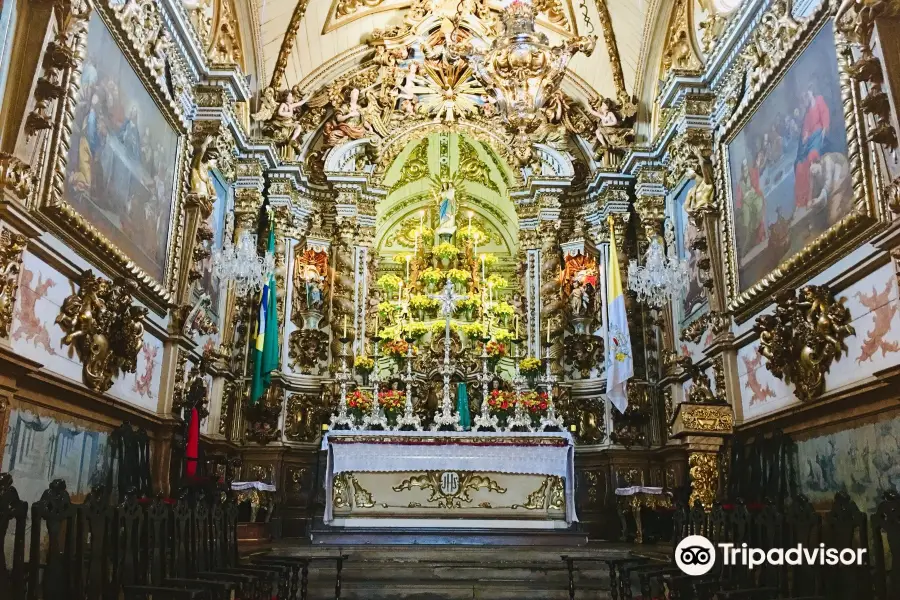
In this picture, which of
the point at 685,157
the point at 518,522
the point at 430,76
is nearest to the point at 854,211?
the point at 685,157

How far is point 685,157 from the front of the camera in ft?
32.4

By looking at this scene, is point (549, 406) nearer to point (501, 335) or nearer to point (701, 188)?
point (501, 335)

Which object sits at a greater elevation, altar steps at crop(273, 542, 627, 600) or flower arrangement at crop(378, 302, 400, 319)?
flower arrangement at crop(378, 302, 400, 319)

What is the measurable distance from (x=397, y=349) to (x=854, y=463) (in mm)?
7732

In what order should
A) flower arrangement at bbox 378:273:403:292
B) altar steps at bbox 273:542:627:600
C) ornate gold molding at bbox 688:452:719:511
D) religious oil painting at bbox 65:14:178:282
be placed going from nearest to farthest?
religious oil painting at bbox 65:14:178:282 < altar steps at bbox 273:542:627:600 < ornate gold molding at bbox 688:452:719:511 < flower arrangement at bbox 378:273:403:292

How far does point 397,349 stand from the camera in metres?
12.5

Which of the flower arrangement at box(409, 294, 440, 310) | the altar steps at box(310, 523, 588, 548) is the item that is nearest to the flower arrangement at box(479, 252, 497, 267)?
the flower arrangement at box(409, 294, 440, 310)

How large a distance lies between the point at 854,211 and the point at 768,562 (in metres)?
2.94

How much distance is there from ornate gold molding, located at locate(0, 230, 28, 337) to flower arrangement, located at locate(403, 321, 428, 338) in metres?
7.90

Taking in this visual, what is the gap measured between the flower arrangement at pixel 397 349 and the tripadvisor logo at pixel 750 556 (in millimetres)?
7276

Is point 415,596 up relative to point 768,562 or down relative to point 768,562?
down

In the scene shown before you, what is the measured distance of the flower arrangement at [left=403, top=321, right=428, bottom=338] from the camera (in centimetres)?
1271

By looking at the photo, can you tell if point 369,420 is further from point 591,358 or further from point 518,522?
point 591,358

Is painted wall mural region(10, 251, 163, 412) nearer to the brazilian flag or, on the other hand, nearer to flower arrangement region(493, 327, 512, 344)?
the brazilian flag
